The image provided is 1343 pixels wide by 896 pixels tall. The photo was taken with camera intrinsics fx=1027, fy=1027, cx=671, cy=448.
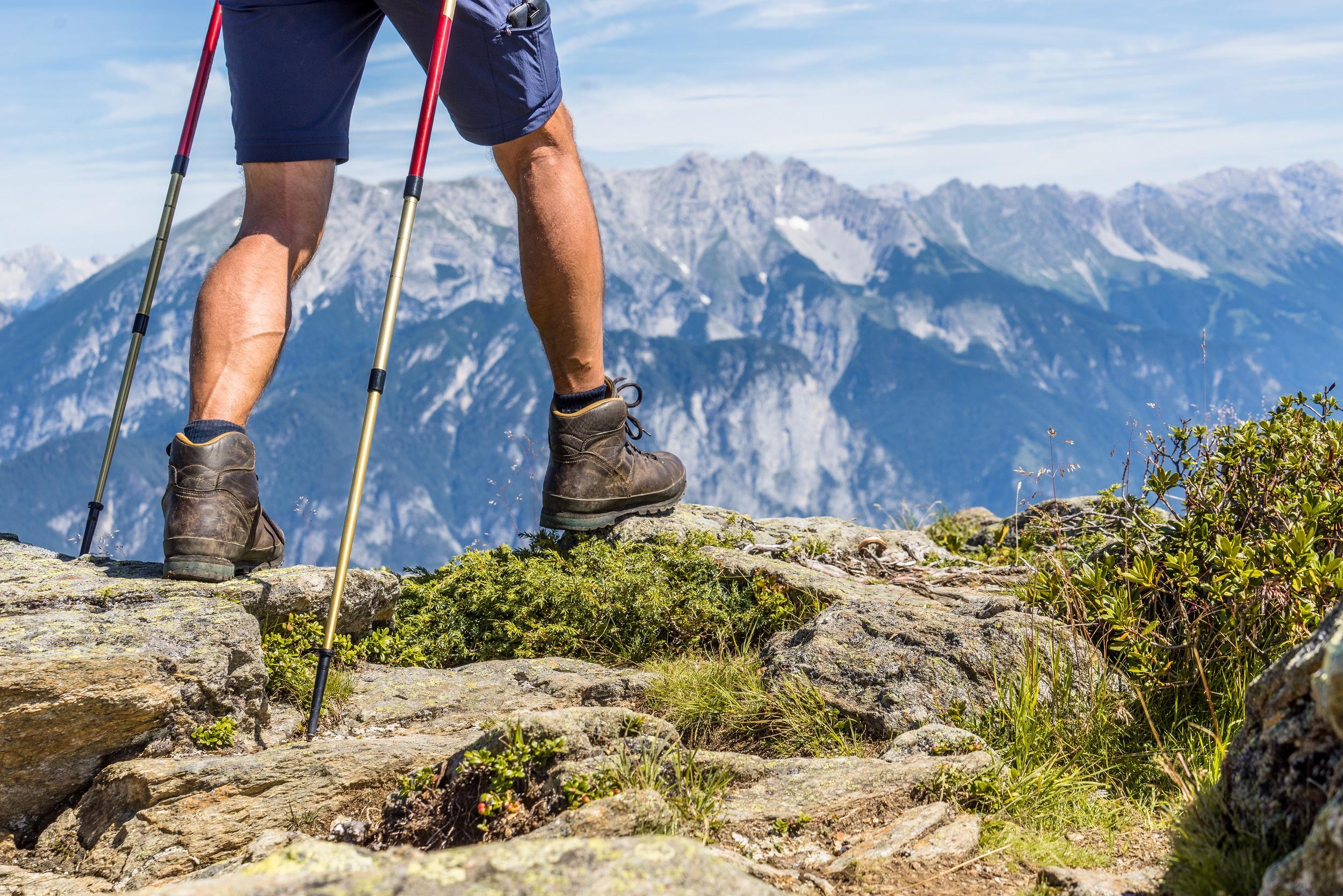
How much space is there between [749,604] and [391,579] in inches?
72.5

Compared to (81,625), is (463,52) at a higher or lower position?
higher

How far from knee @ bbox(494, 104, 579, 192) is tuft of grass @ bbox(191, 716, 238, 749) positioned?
9.13 ft

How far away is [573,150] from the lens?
5.17m

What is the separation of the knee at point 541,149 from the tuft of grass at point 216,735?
278cm

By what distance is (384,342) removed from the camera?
13.7 ft

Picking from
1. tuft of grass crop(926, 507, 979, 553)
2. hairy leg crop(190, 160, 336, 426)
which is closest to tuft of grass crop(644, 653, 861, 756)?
hairy leg crop(190, 160, 336, 426)

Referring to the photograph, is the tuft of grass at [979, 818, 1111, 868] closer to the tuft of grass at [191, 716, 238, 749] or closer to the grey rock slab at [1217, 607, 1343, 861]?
the grey rock slab at [1217, 607, 1343, 861]

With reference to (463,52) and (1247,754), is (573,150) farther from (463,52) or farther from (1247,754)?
(1247,754)

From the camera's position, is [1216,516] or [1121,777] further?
[1216,516]

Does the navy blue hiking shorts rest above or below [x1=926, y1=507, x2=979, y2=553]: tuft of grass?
above

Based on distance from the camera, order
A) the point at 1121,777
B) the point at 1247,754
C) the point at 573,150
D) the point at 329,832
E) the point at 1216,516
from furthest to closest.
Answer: the point at 573,150 < the point at 1216,516 < the point at 1121,777 < the point at 329,832 < the point at 1247,754

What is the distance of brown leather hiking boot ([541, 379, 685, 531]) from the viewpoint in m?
5.79

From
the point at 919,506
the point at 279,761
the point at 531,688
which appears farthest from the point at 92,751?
the point at 919,506

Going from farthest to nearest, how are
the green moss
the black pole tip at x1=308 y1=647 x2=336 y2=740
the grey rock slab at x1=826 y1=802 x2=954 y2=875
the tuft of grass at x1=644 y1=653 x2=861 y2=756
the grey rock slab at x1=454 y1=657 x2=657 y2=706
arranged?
the green moss → the grey rock slab at x1=454 y1=657 x2=657 y2=706 → the tuft of grass at x1=644 y1=653 x2=861 y2=756 → the black pole tip at x1=308 y1=647 x2=336 y2=740 → the grey rock slab at x1=826 y1=802 x2=954 y2=875
